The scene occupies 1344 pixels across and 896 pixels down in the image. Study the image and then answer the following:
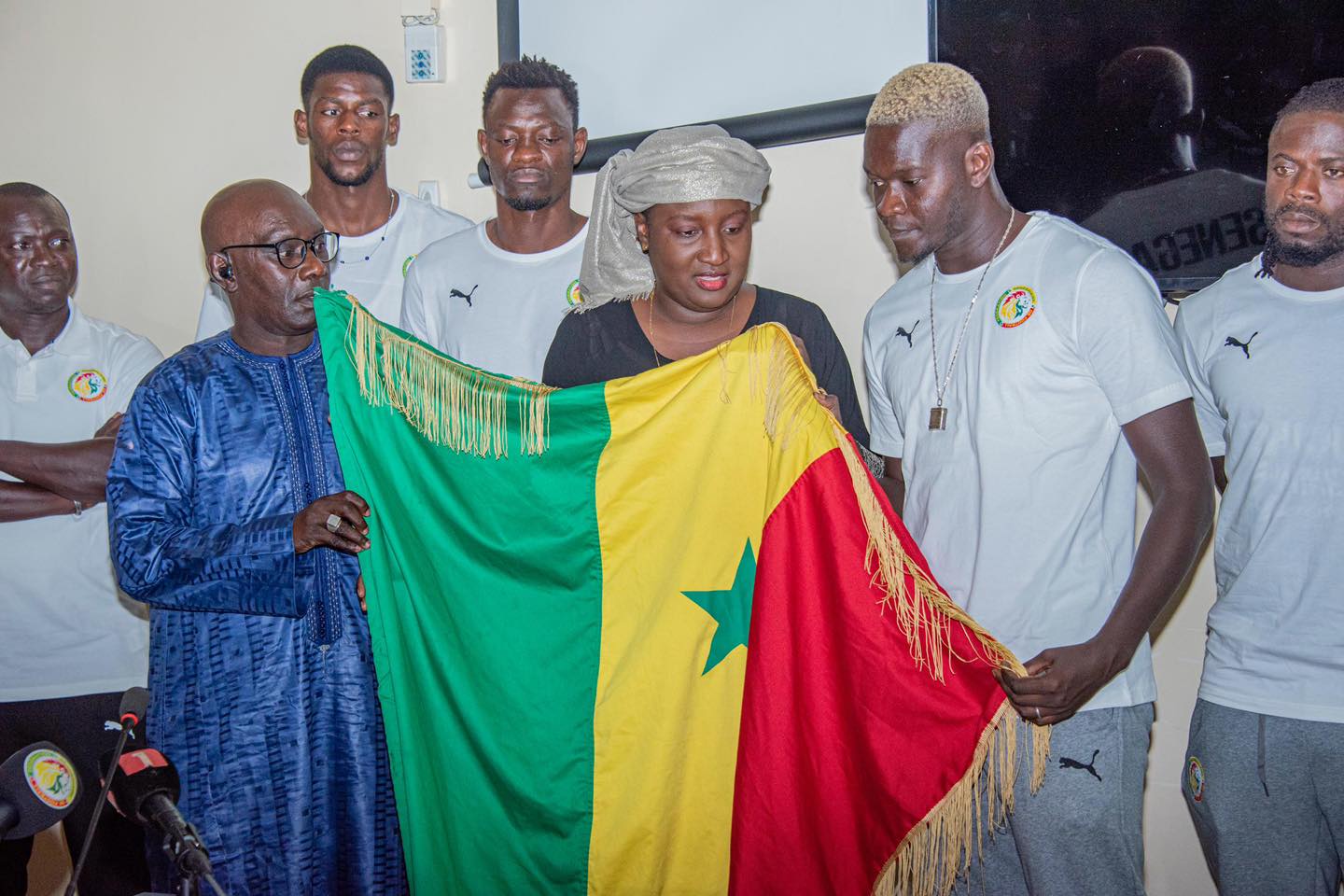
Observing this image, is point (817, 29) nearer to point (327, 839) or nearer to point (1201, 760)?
point (1201, 760)

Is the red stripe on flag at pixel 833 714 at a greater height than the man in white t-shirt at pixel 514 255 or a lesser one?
lesser

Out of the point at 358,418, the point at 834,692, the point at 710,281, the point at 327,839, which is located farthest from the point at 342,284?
the point at 834,692

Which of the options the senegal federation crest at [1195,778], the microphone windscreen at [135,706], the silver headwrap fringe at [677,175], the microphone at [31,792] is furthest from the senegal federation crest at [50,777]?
the senegal federation crest at [1195,778]

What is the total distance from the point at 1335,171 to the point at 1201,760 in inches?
43.6

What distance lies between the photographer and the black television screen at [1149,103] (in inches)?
89.4

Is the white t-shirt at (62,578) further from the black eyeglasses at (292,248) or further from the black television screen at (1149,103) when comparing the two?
the black television screen at (1149,103)

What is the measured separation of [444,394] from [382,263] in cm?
117

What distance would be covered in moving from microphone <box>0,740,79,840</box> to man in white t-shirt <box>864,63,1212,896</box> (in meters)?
1.39

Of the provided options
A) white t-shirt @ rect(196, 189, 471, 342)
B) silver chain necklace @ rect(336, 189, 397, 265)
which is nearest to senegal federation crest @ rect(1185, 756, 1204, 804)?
white t-shirt @ rect(196, 189, 471, 342)

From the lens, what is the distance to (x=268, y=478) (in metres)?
2.21

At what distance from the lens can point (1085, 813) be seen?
1879 mm

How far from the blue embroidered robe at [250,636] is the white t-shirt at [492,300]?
2.09 feet

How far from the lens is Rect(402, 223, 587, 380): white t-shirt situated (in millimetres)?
2793

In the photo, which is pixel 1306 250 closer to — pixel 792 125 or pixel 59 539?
pixel 792 125
